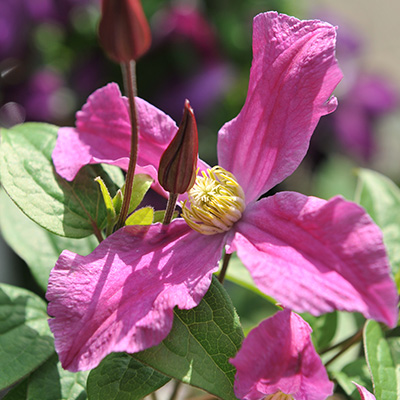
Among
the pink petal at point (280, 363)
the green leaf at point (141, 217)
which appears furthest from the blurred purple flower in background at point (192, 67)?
the pink petal at point (280, 363)

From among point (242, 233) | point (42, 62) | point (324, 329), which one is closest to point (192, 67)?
point (42, 62)

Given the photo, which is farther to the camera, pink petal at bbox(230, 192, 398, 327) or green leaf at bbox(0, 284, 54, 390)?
green leaf at bbox(0, 284, 54, 390)

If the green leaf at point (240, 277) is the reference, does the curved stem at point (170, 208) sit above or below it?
above

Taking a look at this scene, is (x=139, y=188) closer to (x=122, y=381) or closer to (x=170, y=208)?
(x=170, y=208)

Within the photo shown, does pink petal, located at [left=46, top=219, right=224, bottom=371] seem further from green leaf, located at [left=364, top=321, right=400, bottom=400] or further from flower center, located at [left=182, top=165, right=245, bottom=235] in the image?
green leaf, located at [left=364, top=321, right=400, bottom=400]

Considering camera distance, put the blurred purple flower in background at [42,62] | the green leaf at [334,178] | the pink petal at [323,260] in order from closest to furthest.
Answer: the pink petal at [323,260], the blurred purple flower in background at [42,62], the green leaf at [334,178]

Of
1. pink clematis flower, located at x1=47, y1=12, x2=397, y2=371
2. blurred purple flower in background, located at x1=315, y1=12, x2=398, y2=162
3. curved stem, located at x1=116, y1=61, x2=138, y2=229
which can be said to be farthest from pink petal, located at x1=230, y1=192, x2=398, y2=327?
blurred purple flower in background, located at x1=315, y1=12, x2=398, y2=162

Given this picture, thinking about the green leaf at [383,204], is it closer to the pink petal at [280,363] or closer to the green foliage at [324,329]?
the green foliage at [324,329]
